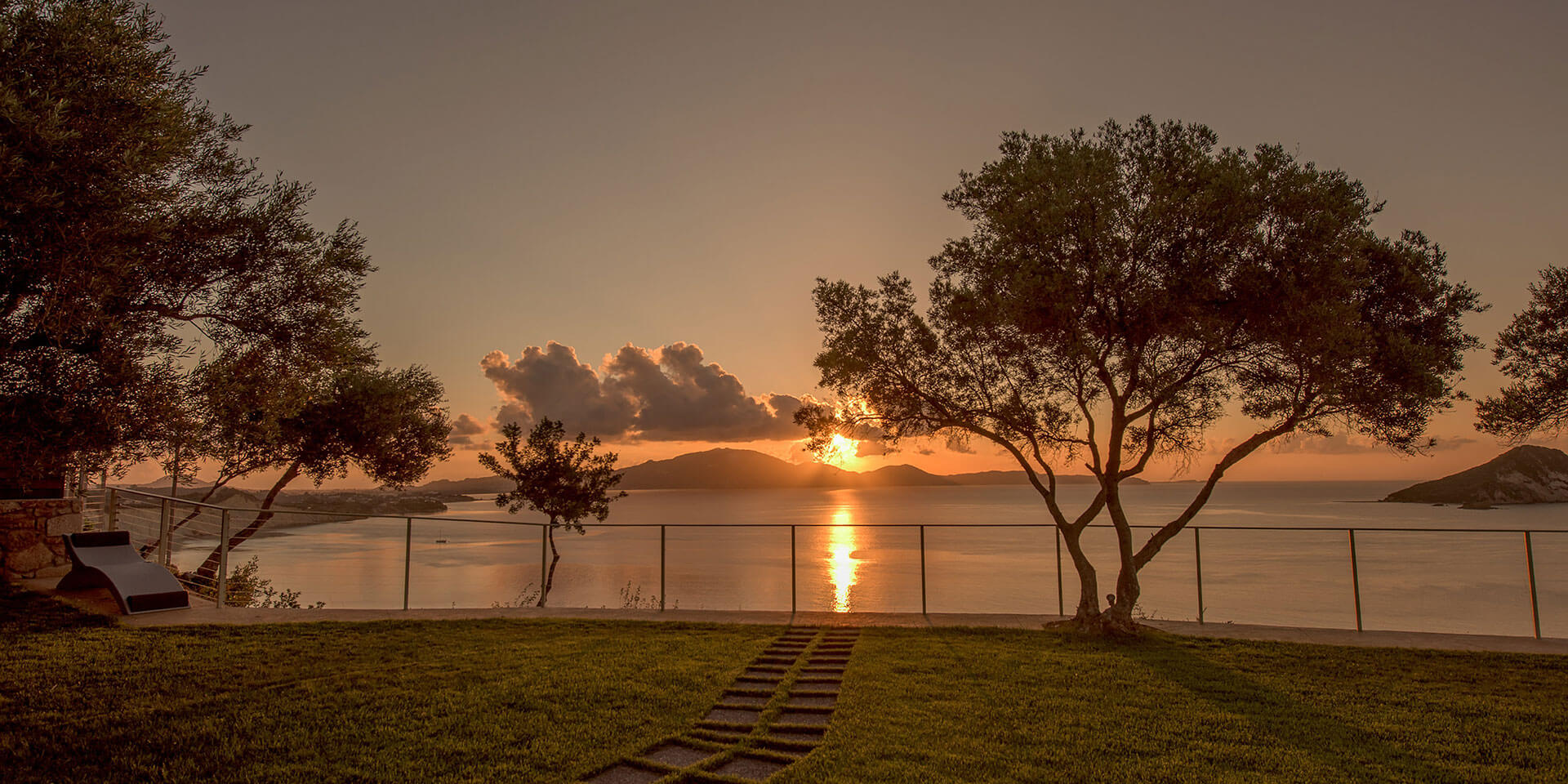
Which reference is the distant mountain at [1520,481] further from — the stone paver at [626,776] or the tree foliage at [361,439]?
the stone paver at [626,776]

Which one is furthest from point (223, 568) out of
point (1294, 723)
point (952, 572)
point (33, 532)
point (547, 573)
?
point (952, 572)

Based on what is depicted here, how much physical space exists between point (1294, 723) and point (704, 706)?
14.1 feet

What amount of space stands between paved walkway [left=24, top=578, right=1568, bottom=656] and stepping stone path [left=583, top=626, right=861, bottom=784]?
209cm

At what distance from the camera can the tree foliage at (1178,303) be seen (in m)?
8.61

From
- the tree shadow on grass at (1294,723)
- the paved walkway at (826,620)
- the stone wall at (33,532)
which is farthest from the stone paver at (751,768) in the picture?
the stone wall at (33,532)

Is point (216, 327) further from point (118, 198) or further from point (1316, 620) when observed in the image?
point (1316, 620)

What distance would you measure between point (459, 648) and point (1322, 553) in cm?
7017

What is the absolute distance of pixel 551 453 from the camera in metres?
28.2

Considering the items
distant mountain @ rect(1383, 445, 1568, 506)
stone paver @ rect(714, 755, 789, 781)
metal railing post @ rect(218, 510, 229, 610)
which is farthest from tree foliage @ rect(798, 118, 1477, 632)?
distant mountain @ rect(1383, 445, 1568, 506)

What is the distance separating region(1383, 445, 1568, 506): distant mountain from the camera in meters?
109

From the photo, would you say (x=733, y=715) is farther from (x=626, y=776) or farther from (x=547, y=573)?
(x=547, y=573)

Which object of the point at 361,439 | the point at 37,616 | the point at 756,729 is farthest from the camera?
the point at 361,439

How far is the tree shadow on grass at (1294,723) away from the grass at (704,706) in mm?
25

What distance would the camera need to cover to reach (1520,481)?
110 m
